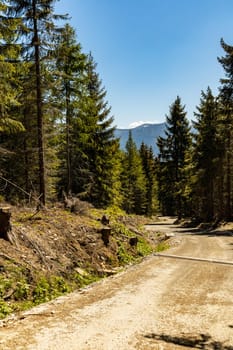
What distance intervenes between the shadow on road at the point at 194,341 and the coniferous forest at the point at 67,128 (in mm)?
7764

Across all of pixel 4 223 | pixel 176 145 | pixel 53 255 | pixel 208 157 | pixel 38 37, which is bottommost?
pixel 53 255

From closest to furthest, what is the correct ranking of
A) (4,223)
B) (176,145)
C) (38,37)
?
(4,223), (38,37), (176,145)

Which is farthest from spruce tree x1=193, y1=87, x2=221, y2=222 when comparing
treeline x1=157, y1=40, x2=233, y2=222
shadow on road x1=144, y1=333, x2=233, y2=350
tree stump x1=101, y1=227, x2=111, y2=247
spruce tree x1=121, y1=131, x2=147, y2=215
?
shadow on road x1=144, y1=333, x2=233, y2=350

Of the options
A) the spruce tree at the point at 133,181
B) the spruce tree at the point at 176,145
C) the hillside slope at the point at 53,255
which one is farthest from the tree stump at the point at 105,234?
the spruce tree at the point at 133,181

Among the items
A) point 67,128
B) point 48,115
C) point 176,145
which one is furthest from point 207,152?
point 48,115

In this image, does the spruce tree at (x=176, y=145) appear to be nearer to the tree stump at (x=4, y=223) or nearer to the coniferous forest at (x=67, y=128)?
the coniferous forest at (x=67, y=128)

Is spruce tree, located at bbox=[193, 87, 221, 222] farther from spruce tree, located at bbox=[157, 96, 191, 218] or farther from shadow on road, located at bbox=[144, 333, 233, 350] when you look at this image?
shadow on road, located at bbox=[144, 333, 233, 350]

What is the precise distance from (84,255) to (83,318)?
423 centimetres

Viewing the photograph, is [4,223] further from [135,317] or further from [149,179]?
[149,179]

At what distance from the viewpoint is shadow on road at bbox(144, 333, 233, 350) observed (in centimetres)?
479

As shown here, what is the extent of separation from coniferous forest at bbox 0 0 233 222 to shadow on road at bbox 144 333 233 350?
25.5 ft

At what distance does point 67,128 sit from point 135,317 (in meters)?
16.1

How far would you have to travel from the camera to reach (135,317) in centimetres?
606

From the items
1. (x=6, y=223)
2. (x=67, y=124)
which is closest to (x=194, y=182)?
(x=67, y=124)
